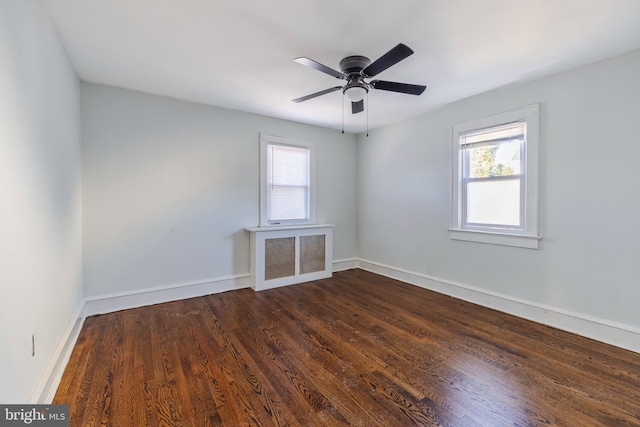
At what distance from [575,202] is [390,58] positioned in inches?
90.3

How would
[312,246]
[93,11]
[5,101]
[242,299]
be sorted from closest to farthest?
1. [5,101]
2. [93,11]
3. [242,299]
4. [312,246]

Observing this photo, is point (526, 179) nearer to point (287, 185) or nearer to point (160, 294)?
point (287, 185)

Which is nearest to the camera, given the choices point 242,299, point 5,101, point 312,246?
point 5,101

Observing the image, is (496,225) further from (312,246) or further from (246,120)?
(246,120)

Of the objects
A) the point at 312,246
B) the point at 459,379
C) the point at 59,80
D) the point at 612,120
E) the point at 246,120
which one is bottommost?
the point at 459,379

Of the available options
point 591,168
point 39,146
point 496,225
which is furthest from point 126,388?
point 591,168

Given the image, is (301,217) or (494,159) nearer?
(494,159)

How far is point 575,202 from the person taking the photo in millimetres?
2629

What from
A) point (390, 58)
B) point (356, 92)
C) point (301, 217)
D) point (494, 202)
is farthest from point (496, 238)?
point (301, 217)

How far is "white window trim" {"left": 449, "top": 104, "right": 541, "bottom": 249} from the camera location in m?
2.86

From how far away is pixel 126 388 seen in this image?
1805 mm

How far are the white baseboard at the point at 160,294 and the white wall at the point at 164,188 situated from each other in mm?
57

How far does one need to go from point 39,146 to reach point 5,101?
0.52 metres

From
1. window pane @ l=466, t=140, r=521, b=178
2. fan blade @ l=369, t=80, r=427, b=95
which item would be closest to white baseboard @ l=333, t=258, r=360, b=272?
window pane @ l=466, t=140, r=521, b=178
